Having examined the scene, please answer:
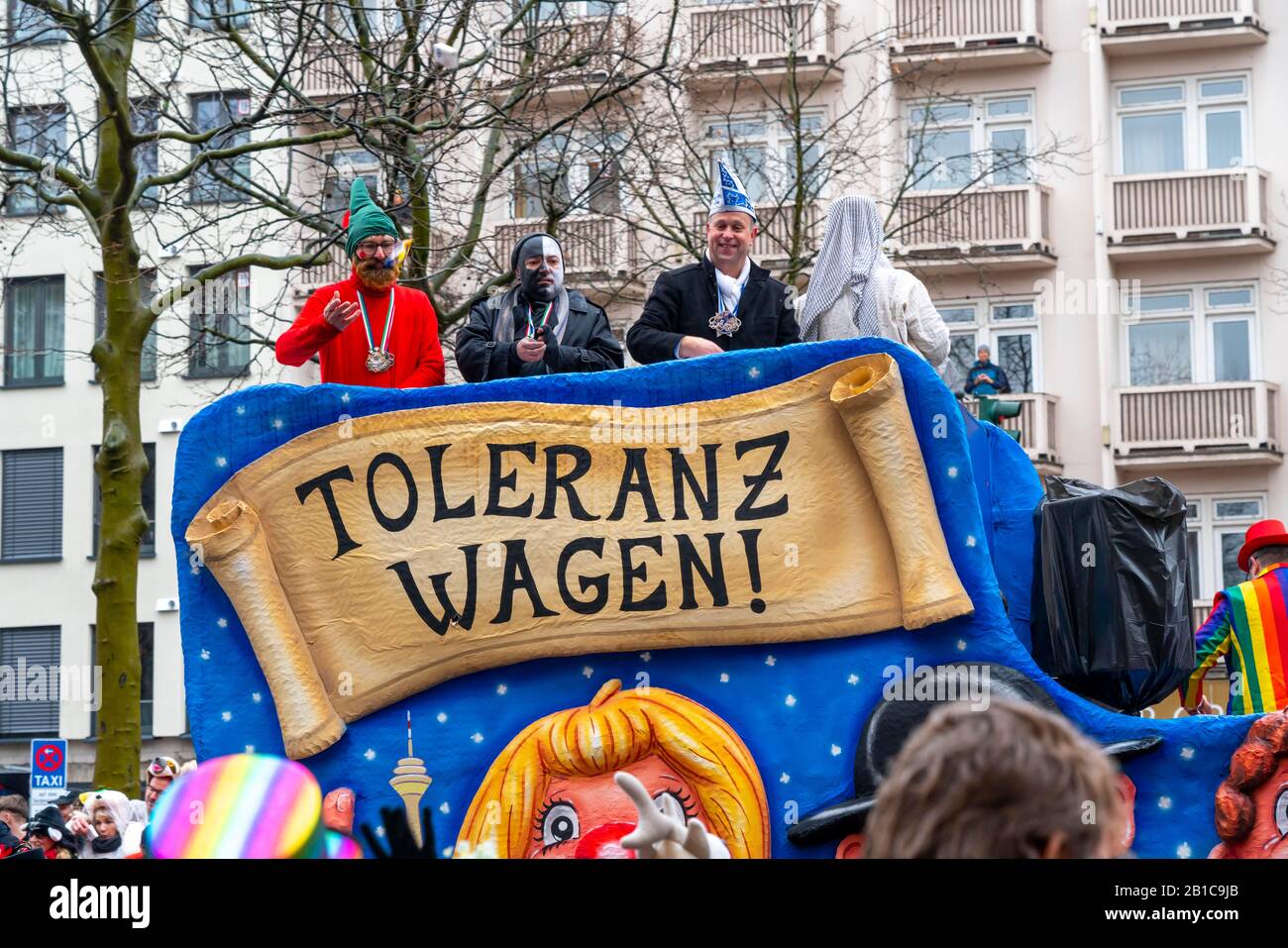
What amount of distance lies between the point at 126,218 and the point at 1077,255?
17945 millimetres

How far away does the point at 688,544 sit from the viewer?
20.0ft

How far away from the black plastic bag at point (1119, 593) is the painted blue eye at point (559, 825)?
1.66 metres

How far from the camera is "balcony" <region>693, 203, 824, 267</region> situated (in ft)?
57.8

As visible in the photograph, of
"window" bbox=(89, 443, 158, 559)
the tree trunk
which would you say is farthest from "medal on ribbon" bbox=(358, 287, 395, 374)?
"window" bbox=(89, 443, 158, 559)

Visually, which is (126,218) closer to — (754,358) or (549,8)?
(754,358)

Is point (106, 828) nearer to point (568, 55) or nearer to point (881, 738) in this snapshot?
point (881, 738)

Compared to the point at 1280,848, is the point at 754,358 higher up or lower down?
higher up

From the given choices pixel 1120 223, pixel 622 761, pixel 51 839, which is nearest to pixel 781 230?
pixel 1120 223

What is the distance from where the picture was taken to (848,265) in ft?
21.7

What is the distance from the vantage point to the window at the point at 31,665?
31359 mm

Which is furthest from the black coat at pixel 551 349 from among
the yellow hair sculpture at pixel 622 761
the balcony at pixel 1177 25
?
the balcony at pixel 1177 25

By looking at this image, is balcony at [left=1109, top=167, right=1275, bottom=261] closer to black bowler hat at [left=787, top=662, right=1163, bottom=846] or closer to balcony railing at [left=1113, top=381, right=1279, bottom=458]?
balcony railing at [left=1113, top=381, right=1279, bottom=458]
